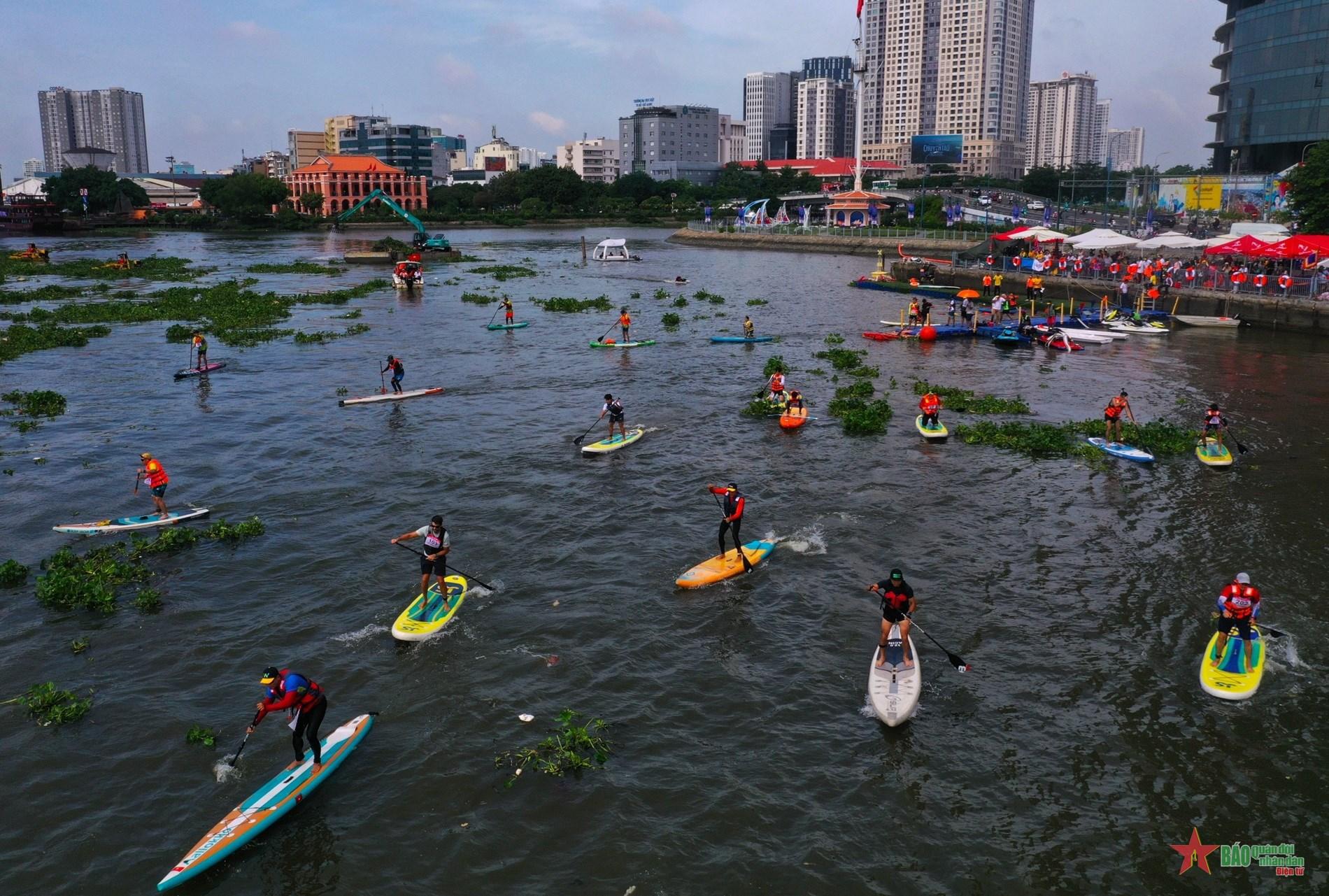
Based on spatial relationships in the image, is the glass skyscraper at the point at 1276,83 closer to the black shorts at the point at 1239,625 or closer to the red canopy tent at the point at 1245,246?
the red canopy tent at the point at 1245,246

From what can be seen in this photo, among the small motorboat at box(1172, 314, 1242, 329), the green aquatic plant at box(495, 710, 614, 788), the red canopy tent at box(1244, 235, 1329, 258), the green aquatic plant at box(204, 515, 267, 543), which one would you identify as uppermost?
the red canopy tent at box(1244, 235, 1329, 258)

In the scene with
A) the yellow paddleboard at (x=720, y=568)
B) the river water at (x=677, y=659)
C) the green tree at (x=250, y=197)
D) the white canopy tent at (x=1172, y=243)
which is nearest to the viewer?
the river water at (x=677, y=659)

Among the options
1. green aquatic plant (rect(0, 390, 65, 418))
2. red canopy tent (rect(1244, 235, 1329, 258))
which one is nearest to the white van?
red canopy tent (rect(1244, 235, 1329, 258))

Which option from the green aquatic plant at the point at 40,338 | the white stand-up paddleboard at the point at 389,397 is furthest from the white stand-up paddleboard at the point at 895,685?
the green aquatic plant at the point at 40,338

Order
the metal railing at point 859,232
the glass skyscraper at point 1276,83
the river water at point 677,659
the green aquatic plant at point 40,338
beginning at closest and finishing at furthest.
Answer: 1. the river water at point 677,659
2. the green aquatic plant at point 40,338
3. the glass skyscraper at point 1276,83
4. the metal railing at point 859,232

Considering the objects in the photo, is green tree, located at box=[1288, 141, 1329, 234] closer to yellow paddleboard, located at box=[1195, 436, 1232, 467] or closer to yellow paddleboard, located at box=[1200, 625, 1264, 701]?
yellow paddleboard, located at box=[1195, 436, 1232, 467]

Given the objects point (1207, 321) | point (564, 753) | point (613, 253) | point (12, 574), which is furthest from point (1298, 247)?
point (613, 253)

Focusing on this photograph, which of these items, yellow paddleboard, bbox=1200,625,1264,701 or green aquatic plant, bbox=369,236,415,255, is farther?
green aquatic plant, bbox=369,236,415,255
